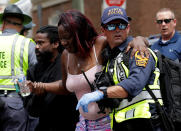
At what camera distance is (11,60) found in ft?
13.7

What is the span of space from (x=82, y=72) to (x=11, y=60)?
54.5 inches

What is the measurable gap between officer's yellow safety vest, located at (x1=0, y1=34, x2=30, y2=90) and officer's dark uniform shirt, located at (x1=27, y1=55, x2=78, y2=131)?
34 centimetres

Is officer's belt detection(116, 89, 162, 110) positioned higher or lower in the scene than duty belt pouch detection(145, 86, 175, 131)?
higher

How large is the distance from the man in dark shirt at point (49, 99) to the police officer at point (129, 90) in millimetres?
1241

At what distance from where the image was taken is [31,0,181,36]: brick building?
623cm

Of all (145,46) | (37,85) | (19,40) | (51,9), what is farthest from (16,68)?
(51,9)

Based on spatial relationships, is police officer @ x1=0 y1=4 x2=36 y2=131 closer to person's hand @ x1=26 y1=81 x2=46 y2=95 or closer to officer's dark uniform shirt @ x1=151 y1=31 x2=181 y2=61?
person's hand @ x1=26 y1=81 x2=46 y2=95

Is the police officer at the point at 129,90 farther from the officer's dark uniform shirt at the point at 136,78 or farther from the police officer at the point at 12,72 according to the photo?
the police officer at the point at 12,72

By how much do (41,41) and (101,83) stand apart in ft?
5.56

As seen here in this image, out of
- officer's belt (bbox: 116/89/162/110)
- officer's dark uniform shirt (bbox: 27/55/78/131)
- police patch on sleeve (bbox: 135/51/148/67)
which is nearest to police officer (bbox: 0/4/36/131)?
officer's dark uniform shirt (bbox: 27/55/78/131)

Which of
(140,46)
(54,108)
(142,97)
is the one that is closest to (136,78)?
(142,97)

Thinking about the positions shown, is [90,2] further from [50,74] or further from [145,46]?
[145,46]

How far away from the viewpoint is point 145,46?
2.70m

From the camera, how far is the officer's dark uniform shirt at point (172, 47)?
441 cm
